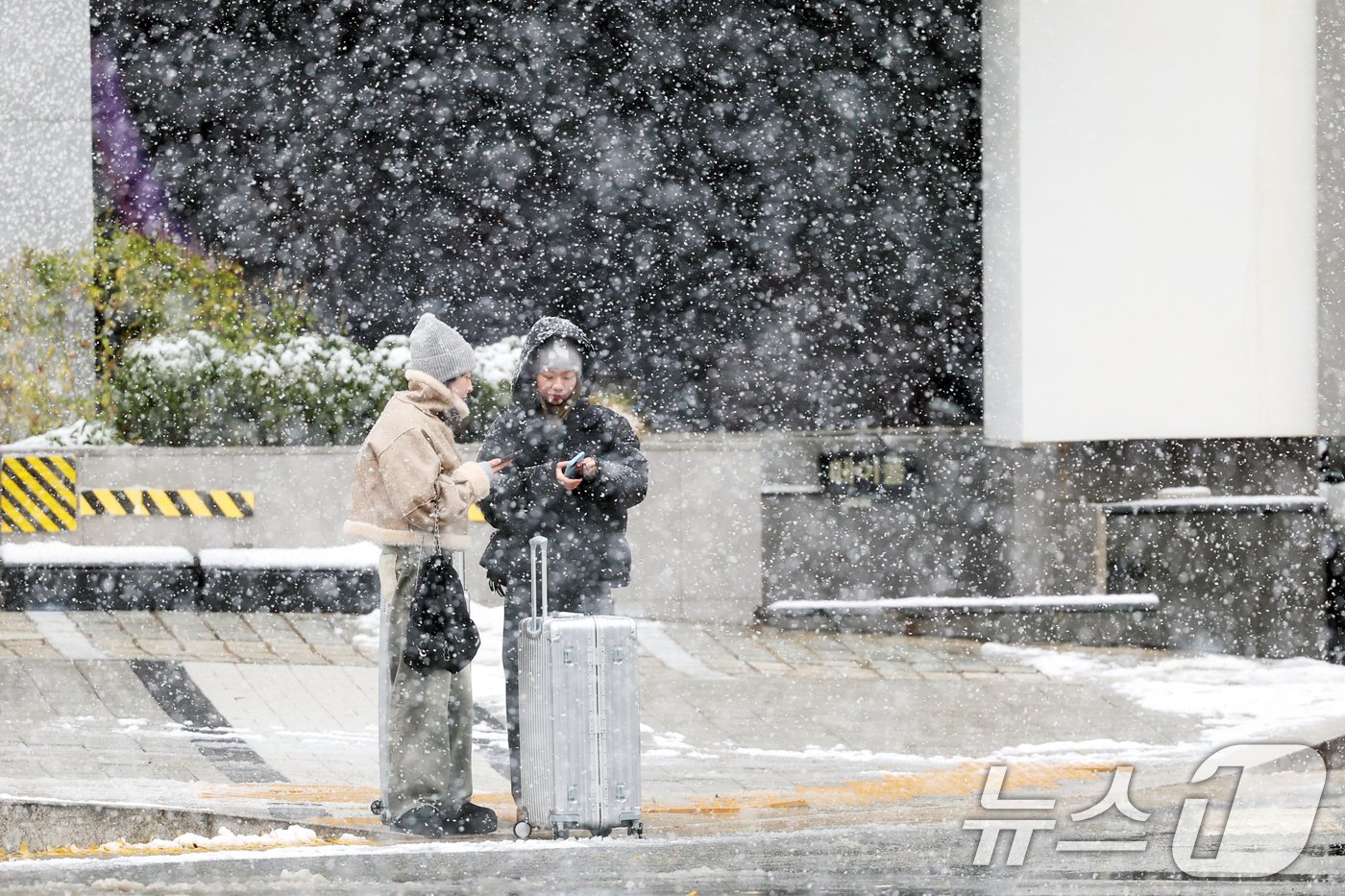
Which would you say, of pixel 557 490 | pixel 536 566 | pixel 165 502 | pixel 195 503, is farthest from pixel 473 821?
pixel 165 502

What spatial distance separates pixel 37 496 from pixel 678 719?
17.8 ft

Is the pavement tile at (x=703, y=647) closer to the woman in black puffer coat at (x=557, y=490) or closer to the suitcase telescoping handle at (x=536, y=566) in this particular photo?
the woman in black puffer coat at (x=557, y=490)

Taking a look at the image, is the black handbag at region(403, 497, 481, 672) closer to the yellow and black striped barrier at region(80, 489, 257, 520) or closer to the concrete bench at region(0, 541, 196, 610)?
the concrete bench at region(0, 541, 196, 610)

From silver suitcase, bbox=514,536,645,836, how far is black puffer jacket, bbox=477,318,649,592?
337 millimetres

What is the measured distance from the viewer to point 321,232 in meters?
15.0

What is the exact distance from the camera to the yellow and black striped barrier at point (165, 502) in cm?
1116

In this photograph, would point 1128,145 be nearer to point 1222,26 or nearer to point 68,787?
point 1222,26

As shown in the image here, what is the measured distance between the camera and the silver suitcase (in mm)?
5477

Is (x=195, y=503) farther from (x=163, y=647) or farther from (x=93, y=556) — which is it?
(x=163, y=647)

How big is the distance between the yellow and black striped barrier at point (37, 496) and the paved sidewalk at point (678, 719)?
76 centimetres

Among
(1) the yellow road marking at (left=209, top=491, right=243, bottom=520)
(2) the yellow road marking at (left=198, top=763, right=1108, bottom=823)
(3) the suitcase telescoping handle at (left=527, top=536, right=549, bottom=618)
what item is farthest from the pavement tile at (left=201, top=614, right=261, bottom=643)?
(3) the suitcase telescoping handle at (left=527, top=536, right=549, bottom=618)

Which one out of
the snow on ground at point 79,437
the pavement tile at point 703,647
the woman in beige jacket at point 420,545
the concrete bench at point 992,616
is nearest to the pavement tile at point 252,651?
the pavement tile at point 703,647

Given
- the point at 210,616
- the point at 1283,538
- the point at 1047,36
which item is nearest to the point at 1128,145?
the point at 1047,36

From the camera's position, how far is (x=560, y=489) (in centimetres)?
587
